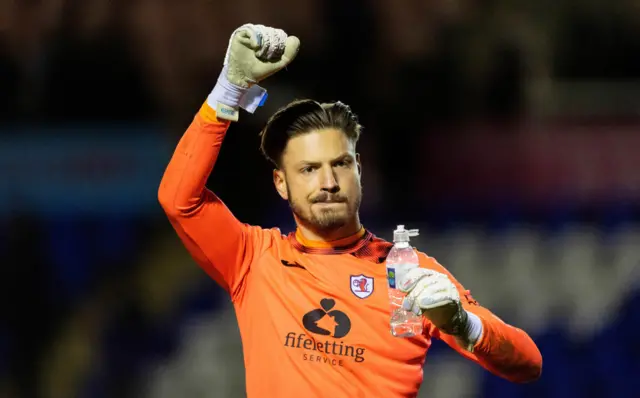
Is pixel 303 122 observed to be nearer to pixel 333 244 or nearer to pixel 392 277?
pixel 333 244

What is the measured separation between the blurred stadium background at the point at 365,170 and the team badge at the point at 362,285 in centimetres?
170

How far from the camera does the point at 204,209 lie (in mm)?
2500

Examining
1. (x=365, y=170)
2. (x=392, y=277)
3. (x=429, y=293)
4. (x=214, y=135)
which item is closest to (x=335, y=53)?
(x=365, y=170)

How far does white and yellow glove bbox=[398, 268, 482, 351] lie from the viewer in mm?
2086

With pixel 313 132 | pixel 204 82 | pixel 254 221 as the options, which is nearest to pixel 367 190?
pixel 254 221

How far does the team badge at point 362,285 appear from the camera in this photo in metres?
2.54

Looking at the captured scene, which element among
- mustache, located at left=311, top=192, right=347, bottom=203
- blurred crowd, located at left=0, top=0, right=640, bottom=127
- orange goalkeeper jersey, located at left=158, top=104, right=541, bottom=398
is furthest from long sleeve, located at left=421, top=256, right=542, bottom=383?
blurred crowd, located at left=0, top=0, right=640, bottom=127

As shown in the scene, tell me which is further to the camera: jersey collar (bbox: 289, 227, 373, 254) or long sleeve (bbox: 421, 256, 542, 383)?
jersey collar (bbox: 289, 227, 373, 254)

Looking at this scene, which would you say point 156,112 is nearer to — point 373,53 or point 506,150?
point 373,53

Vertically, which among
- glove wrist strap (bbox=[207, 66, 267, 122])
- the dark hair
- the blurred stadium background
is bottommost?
the blurred stadium background

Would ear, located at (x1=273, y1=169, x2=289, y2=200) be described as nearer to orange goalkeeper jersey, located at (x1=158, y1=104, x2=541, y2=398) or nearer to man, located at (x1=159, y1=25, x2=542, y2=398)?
man, located at (x1=159, y1=25, x2=542, y2=398)

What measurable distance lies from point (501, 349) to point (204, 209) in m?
0.90

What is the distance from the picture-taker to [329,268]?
258 centimetres

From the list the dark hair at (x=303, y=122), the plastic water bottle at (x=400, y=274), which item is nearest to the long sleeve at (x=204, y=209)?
the dark hair at (x=303, y=122)
